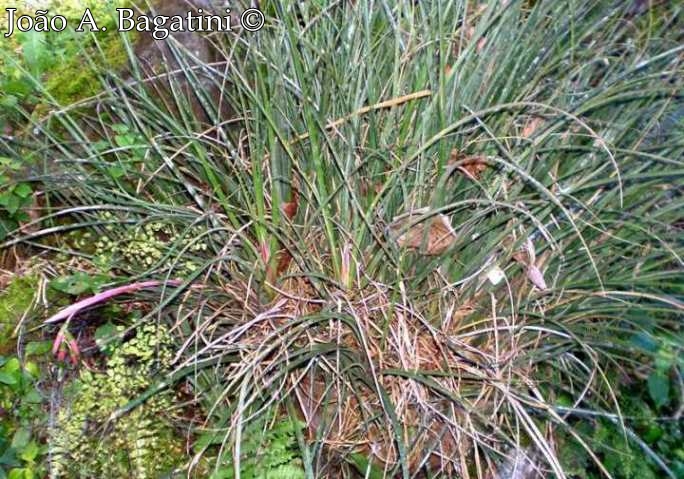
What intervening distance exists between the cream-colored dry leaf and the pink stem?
23.7 inches

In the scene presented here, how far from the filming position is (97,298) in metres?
2.07

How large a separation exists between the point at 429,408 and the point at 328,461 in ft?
0.99

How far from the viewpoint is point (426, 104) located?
86.1 inches

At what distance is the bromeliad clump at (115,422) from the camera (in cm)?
199

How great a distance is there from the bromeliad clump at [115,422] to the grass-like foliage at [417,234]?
4.5 inches

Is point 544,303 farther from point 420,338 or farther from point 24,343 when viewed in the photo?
point 24,343

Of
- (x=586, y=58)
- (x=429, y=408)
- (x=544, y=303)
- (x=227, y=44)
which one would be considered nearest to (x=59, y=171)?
(x=227, y=44)

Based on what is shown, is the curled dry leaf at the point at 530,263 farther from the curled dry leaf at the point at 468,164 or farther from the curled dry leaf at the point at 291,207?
the curled dry leaf at the point at 291,207

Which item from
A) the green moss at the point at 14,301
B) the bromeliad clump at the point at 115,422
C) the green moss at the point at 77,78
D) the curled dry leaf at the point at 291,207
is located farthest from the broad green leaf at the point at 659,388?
the green moss at the point at 77,78

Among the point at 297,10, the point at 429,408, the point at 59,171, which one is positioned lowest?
the point at 429,408

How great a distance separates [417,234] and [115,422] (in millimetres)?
898

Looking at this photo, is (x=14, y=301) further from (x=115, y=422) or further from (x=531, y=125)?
(x=531, y=125)

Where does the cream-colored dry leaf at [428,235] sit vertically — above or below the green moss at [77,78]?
below

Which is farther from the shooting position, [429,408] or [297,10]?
[297,10]
